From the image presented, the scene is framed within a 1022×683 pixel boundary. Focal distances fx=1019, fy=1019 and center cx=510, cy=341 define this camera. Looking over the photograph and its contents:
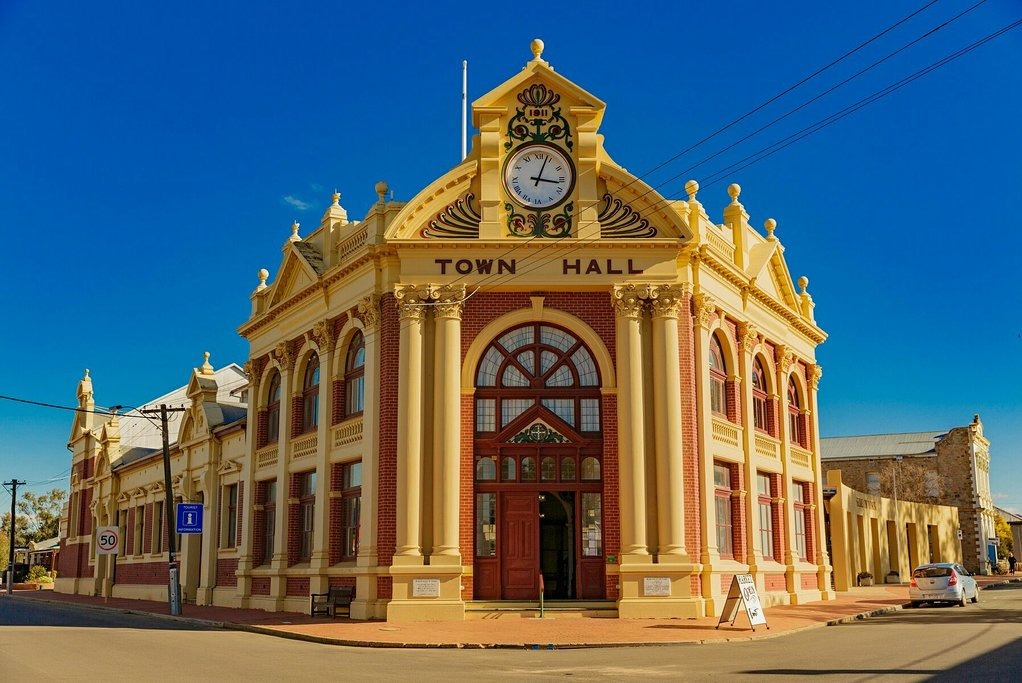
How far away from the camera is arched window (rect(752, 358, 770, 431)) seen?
32531mm

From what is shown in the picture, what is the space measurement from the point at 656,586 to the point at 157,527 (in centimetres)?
2699

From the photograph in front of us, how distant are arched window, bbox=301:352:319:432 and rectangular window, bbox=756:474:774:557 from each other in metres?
13.7

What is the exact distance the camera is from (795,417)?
36.5 metres

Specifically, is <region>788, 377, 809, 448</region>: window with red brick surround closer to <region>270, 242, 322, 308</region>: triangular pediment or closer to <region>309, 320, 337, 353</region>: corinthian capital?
<region>309, 320, 337, 353</region>: corinthian capital

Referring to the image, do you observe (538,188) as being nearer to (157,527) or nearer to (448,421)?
(448,421)

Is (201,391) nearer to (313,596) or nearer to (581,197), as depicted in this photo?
(313,596)

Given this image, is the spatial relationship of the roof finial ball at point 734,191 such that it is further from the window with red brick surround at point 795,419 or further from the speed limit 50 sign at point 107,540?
the speed limit 50 sign at point 107,540

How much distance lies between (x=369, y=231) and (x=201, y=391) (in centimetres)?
1555

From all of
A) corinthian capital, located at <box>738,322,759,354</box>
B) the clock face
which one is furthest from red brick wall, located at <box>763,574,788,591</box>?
the clock face

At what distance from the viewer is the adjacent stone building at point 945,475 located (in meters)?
68.8

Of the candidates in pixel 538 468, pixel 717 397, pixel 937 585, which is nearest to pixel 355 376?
pixel 538 468

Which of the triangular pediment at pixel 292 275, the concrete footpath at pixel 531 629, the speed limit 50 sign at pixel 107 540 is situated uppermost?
the triangular pediment at pixel 292 275

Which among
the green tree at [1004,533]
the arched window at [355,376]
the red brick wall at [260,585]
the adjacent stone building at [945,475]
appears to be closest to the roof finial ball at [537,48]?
the arched window at [355,376]

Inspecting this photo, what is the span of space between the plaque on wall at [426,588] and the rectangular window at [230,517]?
1281 centimetres
